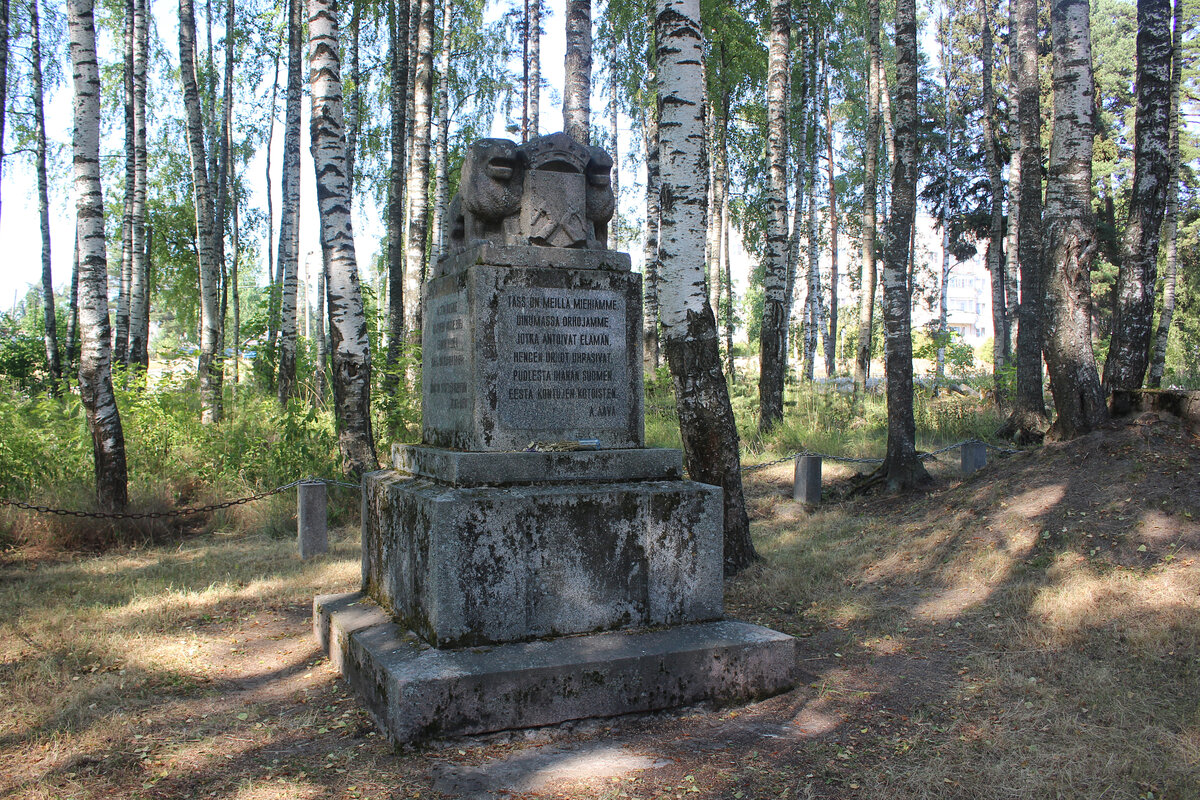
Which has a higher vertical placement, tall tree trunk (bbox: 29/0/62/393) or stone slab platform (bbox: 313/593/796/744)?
tall tree trunk (bbox: 29/0/62/393)

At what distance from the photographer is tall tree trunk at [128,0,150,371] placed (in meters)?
13.5

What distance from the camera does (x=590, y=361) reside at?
4.37 m

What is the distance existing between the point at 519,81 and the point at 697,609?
2328 centimetres

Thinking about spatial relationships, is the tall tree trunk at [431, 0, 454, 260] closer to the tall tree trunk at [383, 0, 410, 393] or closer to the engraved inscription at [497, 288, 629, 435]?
the tall tree trunk at [383, 0, 410, 393]

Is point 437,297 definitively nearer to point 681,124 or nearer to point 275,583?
point 681,124

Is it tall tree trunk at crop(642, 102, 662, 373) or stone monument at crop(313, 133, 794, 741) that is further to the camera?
tall tree trunk at crop(642, 102, 662, 373)

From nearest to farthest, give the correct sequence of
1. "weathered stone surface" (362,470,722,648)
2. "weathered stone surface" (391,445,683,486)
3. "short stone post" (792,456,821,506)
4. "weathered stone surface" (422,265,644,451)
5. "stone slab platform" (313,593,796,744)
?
"stone slab platform" (313,593,796,744) < "weathered stone surface" (362,470,722,648) < "weathered stone surface" (391,445,683,486) < "weathered stone surface" (422,265,644,451) < "short stone post" (792,456,821,506)

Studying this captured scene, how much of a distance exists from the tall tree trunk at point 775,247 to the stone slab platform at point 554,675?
8466 mm

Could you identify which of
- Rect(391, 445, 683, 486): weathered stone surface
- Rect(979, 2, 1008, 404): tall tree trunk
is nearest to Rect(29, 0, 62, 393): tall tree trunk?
Rect(391, 445, 683, 486): weathered stone surface

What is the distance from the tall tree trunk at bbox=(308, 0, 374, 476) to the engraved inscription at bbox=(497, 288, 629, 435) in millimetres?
4677

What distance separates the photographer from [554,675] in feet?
11.6

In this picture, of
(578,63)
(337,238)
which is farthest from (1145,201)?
(337,238)

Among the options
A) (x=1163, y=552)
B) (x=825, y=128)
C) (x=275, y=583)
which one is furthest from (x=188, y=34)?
(x=825, y=128)

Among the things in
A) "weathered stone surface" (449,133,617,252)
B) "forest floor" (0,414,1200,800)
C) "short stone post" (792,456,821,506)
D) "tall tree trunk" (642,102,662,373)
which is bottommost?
"forest floor" (0,414,1200,800)
